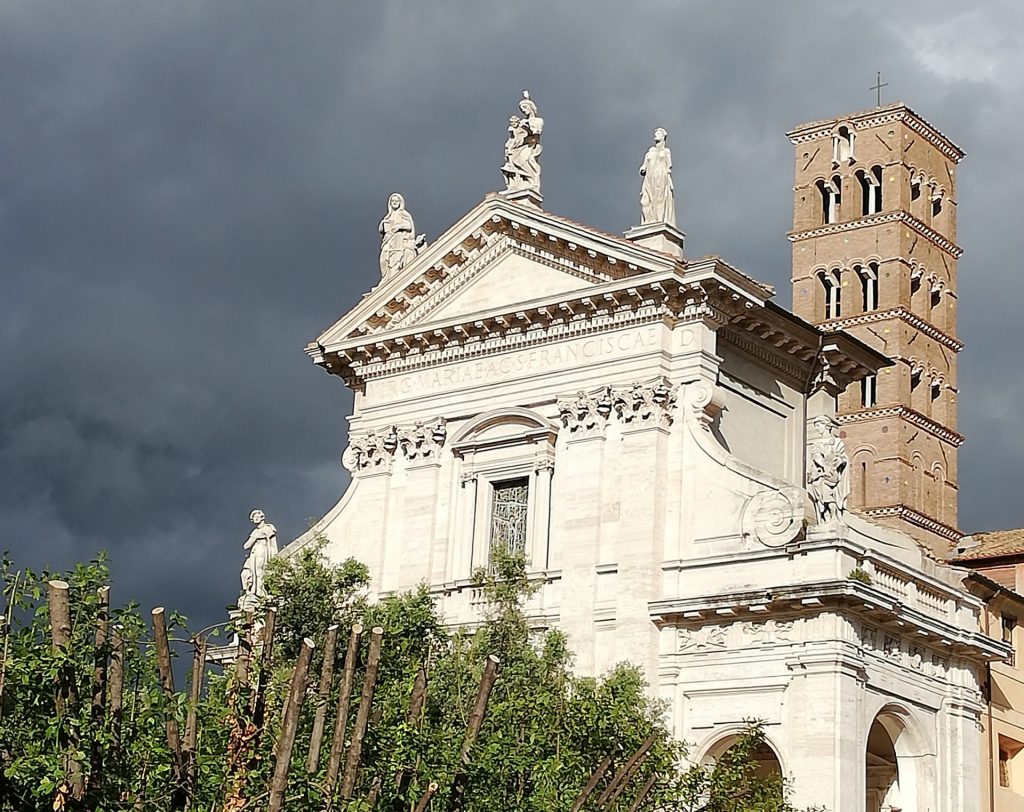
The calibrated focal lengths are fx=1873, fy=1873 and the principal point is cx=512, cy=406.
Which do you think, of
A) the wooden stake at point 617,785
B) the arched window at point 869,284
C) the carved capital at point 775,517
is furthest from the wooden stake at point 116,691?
the arched window at point 869,284

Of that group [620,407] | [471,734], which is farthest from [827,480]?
[471,734]

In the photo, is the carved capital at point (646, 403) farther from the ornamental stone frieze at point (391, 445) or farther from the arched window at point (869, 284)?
the arched window at point (869, 284)

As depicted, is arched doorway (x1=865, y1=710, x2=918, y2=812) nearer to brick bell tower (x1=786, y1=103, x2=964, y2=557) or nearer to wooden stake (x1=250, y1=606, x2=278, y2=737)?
wooden stake (x1=250, y1=606, x2=278, y2=737)

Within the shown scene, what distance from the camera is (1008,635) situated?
1666 inches

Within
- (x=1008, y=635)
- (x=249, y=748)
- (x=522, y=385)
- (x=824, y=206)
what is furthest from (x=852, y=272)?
(x=249, y=748)

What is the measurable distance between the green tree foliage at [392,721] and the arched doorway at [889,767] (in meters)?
3.95

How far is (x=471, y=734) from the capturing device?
20156 millimetres

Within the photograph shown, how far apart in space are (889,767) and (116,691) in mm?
23420

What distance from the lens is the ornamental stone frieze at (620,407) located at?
36.3 meters

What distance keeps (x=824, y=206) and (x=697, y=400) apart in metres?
39.4

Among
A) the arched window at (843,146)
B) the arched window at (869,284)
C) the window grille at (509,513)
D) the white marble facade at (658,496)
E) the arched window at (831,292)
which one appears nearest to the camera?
the white marble facade at (658,496)

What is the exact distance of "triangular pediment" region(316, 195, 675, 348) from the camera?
3731 cm

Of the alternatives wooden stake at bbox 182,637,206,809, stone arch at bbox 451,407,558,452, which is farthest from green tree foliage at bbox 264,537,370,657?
wooden stake at bbox 182,637,206,809

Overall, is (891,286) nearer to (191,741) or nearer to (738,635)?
(738,635)
